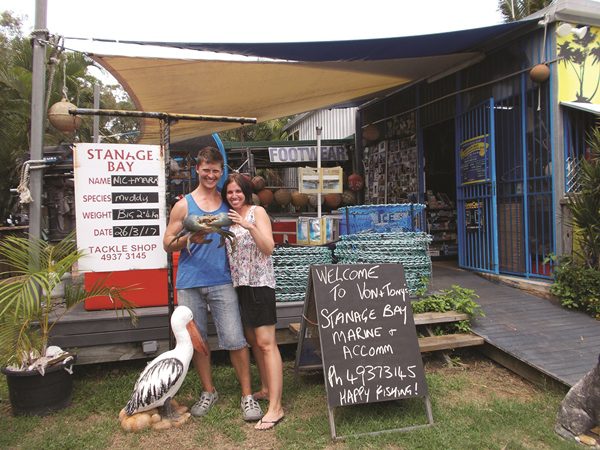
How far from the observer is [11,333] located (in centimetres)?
304

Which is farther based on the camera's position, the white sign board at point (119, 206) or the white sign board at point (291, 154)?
the white sign board at point (291, 154)

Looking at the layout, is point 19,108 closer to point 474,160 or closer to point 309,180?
point 309,180

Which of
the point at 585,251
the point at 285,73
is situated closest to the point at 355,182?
the point at 285,73

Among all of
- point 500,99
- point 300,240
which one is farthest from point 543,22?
point 300,240

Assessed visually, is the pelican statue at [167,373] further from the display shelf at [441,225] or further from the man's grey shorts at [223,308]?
the display shelf at [441,225]

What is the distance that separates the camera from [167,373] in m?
2.86

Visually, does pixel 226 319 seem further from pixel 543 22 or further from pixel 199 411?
pixel 543 22

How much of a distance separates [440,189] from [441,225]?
74 centimetres

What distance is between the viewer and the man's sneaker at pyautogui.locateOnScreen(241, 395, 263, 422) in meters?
3.04

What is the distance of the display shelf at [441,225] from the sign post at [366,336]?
15.9 ft

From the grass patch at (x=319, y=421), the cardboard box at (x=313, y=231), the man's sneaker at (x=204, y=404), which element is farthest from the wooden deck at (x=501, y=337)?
the cardboard box at (x=313, y=231)

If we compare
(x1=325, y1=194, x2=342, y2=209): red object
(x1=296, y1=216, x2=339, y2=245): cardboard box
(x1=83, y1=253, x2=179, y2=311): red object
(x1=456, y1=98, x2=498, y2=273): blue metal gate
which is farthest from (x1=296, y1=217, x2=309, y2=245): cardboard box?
(x1=325, y1=194, x2=342, y2=209): red object

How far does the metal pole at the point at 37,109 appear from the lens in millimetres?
3443

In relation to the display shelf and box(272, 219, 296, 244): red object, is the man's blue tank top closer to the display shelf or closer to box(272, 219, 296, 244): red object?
box(272, 219, 296, 244): red object
